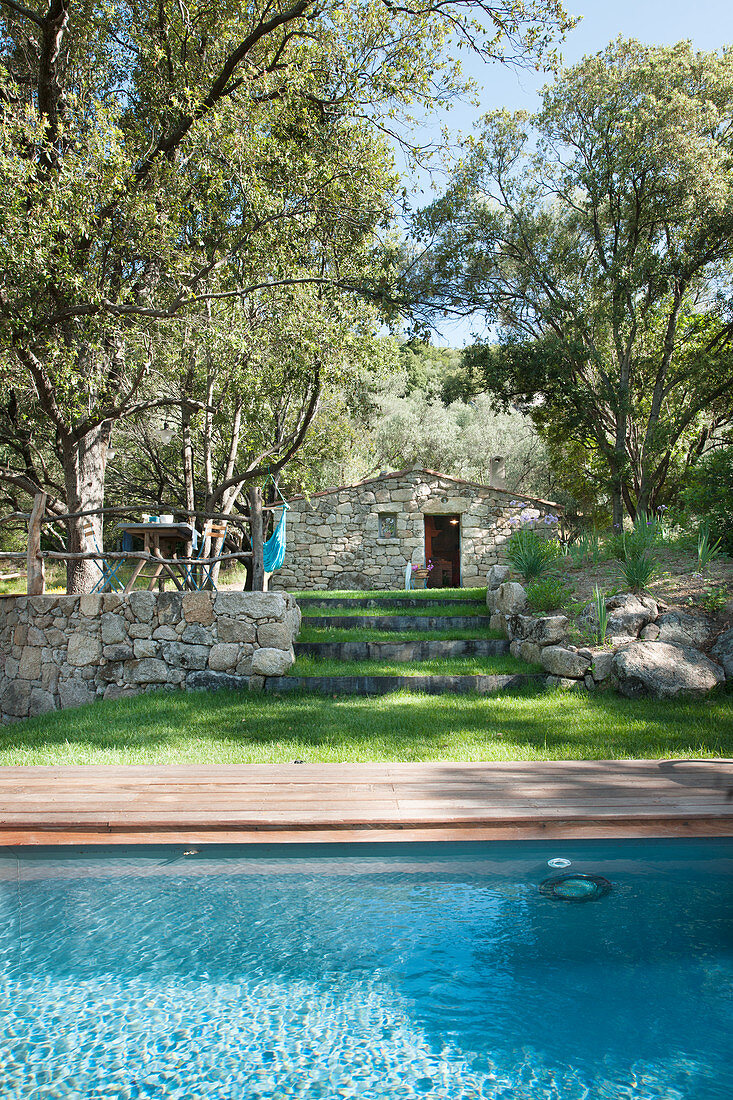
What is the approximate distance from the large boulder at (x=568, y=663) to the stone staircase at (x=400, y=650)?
0.28 metres

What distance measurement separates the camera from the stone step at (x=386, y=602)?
10.7 m

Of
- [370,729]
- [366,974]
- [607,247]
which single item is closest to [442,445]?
[607,247]

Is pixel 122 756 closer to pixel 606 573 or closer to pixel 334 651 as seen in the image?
pixel 334 651

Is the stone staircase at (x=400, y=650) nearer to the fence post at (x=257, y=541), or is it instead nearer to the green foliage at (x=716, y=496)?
the fence post at (x=257, y=541)

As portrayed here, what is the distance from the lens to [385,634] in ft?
27.8

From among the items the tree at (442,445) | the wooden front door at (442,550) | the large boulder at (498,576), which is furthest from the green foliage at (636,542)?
the tree at (442,445)

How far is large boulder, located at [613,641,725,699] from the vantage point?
5945mm

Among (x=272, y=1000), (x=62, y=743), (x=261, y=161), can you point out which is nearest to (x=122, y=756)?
(x=62, y=743)

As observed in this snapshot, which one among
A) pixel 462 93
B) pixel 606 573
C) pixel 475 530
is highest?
pixel 462 93

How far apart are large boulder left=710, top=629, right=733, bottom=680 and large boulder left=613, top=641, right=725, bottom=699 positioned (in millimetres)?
95

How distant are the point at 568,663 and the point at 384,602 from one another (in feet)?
16.0

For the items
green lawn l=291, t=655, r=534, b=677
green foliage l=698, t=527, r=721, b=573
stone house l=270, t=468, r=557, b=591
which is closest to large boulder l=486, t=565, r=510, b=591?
green lawn l=291, t=655, r=534, b=677

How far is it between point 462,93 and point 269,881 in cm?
893

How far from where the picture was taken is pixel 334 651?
7598 millimetres
